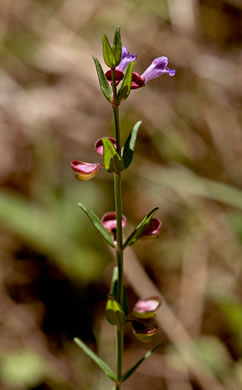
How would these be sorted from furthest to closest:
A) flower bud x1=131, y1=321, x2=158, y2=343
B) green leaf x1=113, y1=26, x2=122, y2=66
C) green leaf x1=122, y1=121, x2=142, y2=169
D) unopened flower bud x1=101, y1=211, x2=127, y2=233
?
unopened flower bud x1=101, y1=211, x2=127, y2=233, flower bud x1=131, y1=321, x2=158, y2=343, green leaf x1=122, y1=121, x2=142, y2=169, green leaf x1=113, y1=26, x2=122, y2=66

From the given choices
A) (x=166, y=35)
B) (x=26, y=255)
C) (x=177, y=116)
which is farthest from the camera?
(x=166, y=35)

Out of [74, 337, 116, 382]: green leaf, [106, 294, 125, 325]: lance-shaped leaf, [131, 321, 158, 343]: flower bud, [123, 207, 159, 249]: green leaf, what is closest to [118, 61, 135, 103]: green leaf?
[123, 207, 159, 249]: green leaf

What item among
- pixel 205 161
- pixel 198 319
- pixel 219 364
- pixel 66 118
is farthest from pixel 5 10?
pixel 219 364

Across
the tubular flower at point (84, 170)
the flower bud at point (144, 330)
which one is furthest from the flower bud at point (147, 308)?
the tubular flower at point (84, 170)

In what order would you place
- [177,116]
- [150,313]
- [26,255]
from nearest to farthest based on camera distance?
[150,313]
[26,255]
[177,116]

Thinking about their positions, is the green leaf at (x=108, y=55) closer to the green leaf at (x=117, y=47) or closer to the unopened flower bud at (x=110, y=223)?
the green leaf at (x=117, y=47)

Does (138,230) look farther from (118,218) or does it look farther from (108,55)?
(108,55)

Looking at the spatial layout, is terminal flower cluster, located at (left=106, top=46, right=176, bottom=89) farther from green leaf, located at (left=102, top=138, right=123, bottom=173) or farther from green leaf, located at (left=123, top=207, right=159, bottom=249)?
green leaf, located at (left=123, top=207, right=159, bottom=249)

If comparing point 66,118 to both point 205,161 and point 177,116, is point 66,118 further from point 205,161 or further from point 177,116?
point 205,161
